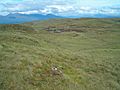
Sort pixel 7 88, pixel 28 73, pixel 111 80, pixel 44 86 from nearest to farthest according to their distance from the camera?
1. pixel 7 88
2. pixel 44 86
3. pixel 28 73
4. pixel 111 80

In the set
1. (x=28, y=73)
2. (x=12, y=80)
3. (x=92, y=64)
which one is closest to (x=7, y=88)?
(x=12, y=80)

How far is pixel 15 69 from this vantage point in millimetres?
20953

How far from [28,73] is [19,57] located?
158 inches

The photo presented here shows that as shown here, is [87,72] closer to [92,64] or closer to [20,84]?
[92,64]

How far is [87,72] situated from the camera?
25.2 meters

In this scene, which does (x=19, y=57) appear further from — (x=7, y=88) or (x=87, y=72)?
(x=87, y=72)

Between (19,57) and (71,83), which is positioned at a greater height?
(19,57)

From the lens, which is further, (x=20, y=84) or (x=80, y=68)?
(x=80, y=68)

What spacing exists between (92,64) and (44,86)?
11275 mm

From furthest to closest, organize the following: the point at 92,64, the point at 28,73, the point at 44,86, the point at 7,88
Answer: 1. the point at 92,64
2. the point at 28,73
3. the point at 44,86
4. the point at 7,88

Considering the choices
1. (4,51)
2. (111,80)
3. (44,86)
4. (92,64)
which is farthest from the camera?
(92,64)

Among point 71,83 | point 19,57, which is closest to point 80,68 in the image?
point 71,83

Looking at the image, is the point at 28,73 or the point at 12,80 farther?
the point at 28,73

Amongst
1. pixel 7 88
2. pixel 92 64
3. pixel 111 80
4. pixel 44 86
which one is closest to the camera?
pixel 7 88
